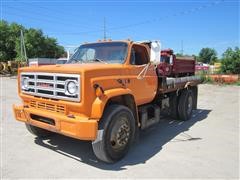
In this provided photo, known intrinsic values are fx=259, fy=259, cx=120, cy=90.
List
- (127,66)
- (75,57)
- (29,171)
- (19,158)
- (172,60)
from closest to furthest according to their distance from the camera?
(29,171)
(19,158)
(127,66)
(75,57)
(172,60)

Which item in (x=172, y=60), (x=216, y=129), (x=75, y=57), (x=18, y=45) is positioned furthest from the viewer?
(x=18, y=45)

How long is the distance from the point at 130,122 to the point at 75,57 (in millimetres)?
2209

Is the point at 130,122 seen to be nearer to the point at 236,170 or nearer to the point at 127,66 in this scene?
the point at 127,66

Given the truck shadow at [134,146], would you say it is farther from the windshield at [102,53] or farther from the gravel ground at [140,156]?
the windshield at [102,53]

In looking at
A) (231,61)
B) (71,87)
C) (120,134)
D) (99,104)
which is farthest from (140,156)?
(231,61)

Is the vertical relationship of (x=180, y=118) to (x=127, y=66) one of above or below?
below

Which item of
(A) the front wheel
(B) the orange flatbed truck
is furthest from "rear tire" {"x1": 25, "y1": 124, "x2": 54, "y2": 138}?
(A) the front wheel

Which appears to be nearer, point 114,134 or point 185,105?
point 114,134

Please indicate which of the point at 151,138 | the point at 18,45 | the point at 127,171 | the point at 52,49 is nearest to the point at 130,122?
the point at 127,171

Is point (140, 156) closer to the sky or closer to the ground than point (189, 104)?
closer to the ground

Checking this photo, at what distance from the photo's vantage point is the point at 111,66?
4.95 m

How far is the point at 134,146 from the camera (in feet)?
19.0

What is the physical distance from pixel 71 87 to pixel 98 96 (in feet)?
1.59

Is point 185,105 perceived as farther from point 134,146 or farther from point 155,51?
point 155,51
